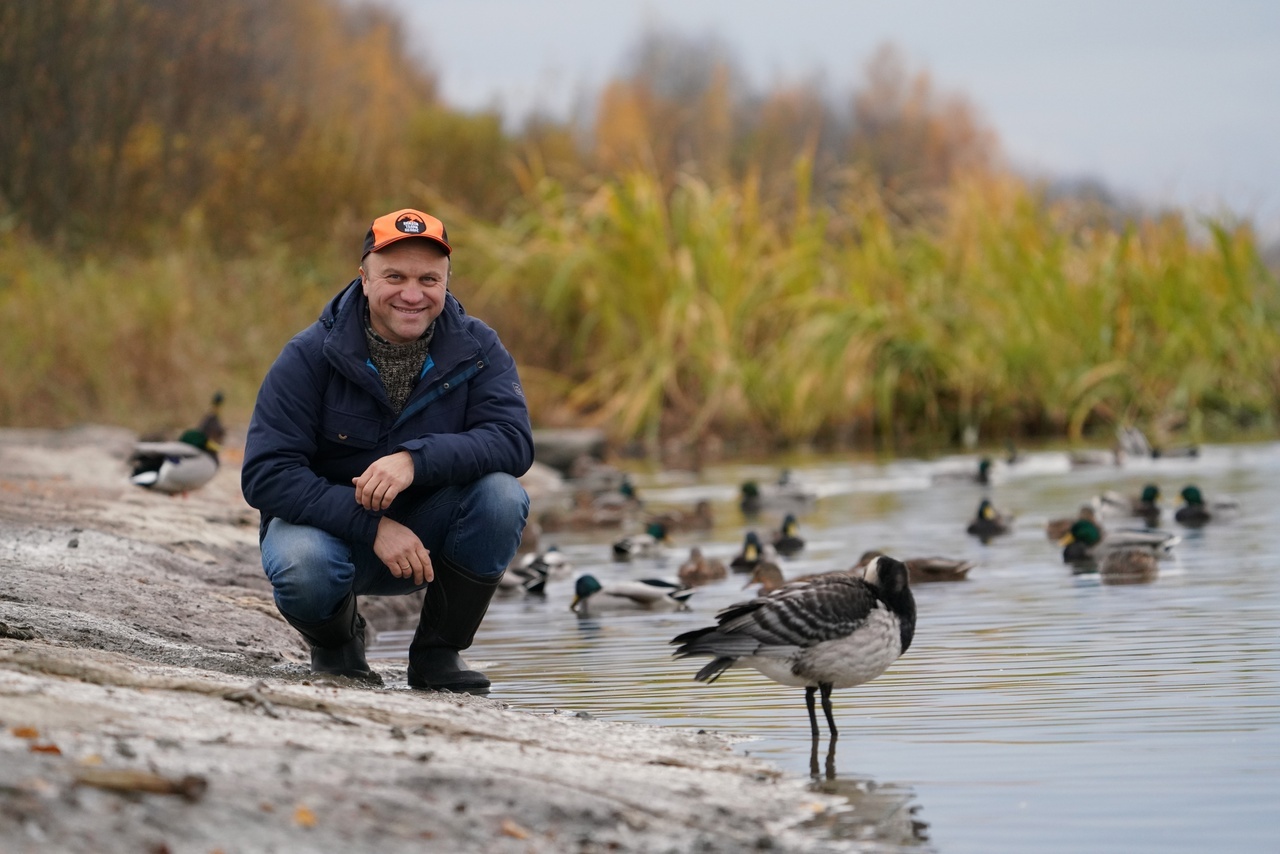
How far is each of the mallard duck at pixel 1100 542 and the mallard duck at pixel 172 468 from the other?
593 cm

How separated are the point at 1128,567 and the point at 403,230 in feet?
18.8

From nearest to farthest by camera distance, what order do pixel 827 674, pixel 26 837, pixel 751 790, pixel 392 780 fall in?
pixel 26 837
pixel 392 780
pixel 751 790
pixel 827 674

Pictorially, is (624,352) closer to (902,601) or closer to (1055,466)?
(1055,466)

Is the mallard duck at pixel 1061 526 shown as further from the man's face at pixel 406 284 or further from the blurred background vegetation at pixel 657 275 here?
the blurred background vegetation at pixel 657 275

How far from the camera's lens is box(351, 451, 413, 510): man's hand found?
547cm

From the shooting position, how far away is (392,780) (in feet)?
13.1

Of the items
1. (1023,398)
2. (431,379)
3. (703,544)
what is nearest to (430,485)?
(431,379)

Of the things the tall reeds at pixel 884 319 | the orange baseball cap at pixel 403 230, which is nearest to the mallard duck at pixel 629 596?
the orange baseball cap at pixel 403 230

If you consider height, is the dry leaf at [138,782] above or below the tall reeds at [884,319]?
below

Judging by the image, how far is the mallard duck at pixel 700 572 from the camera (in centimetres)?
1113

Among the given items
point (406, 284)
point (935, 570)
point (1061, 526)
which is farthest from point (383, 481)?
point (1061, 526)

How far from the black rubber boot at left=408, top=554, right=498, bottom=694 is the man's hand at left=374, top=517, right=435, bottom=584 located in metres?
0.28

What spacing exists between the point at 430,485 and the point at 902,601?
5.36ft

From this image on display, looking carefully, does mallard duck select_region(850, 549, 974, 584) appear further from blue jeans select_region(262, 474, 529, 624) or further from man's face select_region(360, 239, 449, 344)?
man's face select_region(360, 239, 449, 344)
